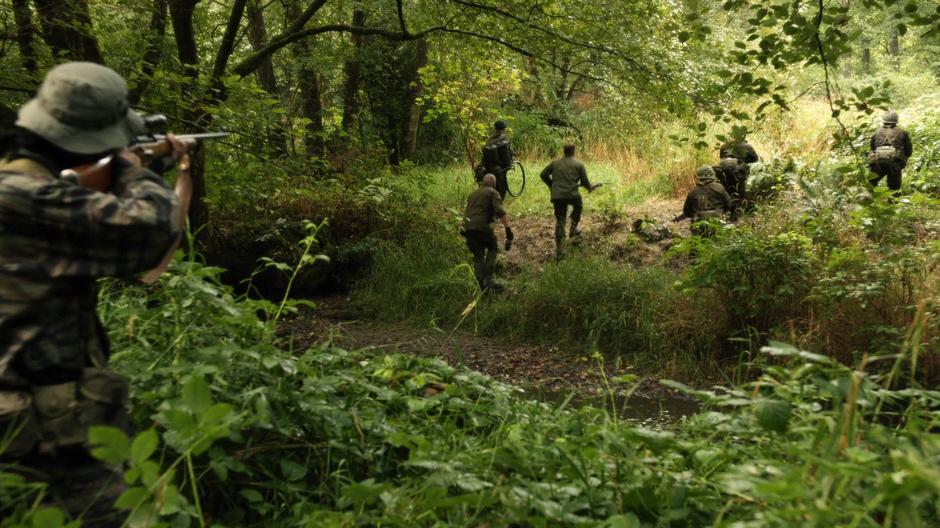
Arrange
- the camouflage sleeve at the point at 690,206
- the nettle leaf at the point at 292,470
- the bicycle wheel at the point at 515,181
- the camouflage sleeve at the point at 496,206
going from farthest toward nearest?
the bicycle wheel at the point at 515,181 → the camouflage sleeve at the point at 690,206 → the camouflage sleeve at the point at 496,206 → the nettle leaf at the point at 292,470

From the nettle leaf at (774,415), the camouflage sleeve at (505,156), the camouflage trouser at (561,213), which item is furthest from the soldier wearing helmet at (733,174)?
the nettle leaf at (774,415)

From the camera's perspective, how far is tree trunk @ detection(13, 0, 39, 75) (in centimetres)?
586

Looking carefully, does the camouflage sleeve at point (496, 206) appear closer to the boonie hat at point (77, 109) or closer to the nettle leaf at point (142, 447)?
the boonie hat at point (77, 109)

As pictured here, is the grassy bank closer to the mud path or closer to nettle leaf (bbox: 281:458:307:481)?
nettle leaf (bbox: 281:458:307:481)

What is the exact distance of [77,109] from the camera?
1.93 meters

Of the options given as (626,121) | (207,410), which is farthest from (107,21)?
(626,121)

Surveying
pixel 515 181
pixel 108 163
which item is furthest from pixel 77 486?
pixel 515 181

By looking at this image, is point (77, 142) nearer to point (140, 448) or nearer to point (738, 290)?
point (140, 448)

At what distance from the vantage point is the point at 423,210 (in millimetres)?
11320

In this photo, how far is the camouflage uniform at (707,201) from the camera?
364 inches

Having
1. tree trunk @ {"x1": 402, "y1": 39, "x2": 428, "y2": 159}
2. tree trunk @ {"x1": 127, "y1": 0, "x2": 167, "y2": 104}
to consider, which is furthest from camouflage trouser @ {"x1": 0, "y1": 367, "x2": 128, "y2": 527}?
tree trunk @ {"x1": 402, "y1": 39, "x2": 428, "y2": 159}

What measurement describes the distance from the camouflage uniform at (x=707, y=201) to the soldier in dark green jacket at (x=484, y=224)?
244 centimetres

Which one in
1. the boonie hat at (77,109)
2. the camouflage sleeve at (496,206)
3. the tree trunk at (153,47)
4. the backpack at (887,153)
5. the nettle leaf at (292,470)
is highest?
the tree trunk at (153,47)

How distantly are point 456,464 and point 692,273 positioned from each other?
5991mm
